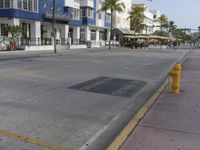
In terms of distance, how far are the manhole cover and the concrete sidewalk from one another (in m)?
1.68

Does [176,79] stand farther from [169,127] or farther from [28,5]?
[28,5]

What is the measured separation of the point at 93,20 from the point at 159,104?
54.0 meters

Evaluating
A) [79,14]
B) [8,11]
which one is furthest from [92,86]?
[79,14]

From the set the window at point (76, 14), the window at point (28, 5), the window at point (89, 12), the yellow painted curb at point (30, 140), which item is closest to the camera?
the yellow painted curb at point (30, 140)

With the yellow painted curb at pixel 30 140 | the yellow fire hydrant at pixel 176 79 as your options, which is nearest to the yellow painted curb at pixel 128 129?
the yellow painted curb at pixel 30 140

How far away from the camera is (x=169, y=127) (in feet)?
18.9

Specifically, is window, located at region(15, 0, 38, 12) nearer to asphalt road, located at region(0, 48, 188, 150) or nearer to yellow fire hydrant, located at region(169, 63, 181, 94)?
asphalt road, located at region(0, 48, 188, 150)

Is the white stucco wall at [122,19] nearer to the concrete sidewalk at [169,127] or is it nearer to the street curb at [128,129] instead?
the concrete sidewalk at [169,127]

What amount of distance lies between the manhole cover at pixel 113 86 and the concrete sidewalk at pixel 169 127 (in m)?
1.68

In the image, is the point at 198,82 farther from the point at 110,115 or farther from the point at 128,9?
the point at 128,9

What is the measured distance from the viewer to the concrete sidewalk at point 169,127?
486 cm

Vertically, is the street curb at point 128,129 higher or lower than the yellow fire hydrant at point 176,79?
lower

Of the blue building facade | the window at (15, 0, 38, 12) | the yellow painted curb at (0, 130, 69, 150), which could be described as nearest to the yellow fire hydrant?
the yellow painted curb at (0, 130, 69, 150)

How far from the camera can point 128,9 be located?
88375 millimetres
